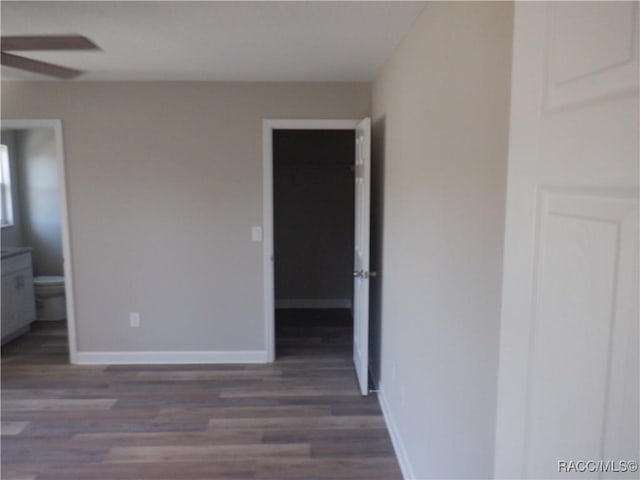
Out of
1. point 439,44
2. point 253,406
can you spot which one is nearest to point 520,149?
point 439,44

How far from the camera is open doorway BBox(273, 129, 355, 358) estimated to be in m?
5.59

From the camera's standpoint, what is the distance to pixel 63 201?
12.7 ft

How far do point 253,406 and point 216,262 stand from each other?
1.29 meters

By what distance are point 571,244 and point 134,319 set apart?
391 centimetres

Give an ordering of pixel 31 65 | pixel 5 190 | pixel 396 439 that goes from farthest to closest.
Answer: pixel 5 190 → pixel 396 439 → pixel 31 65

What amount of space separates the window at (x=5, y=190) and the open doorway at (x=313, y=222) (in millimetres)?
3098

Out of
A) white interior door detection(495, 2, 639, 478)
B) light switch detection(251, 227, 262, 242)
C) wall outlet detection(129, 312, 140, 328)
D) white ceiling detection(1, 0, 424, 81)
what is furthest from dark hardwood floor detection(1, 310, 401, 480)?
white ceiling detection(1, 0, 424, 81)

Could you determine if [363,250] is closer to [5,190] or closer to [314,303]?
[314,303]

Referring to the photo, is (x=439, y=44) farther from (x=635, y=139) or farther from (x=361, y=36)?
(x=635, y=139)

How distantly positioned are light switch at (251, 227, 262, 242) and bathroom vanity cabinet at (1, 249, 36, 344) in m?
2.49

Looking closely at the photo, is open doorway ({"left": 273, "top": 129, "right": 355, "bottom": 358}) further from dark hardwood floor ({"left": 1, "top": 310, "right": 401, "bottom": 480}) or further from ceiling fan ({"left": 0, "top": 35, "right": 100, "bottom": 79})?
ceiling fan ({"left": 0, "top": 35, "right": 100, "bottom": 79})

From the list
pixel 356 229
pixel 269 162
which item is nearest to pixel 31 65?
pixel 269 162

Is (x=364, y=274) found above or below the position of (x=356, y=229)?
below

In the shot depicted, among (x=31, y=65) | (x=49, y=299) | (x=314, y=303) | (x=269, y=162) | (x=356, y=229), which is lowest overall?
(x=314, y=303)
